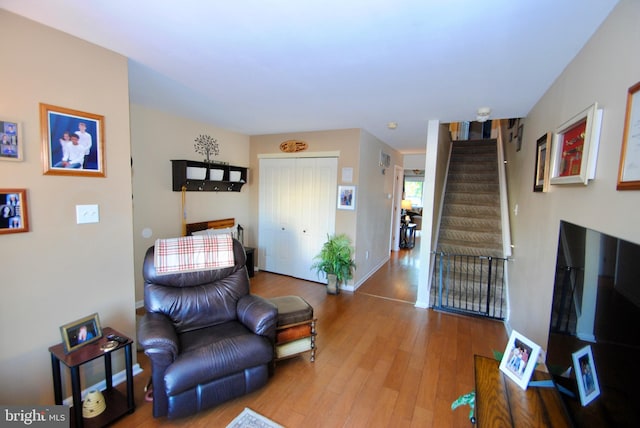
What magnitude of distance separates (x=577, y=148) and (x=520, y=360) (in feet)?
4.01

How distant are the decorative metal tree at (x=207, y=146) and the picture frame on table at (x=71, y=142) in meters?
2.14

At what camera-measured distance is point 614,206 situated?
1186 millimetres

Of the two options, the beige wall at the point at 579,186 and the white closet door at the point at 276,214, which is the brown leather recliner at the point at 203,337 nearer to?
the beige wall at the point at 579,186

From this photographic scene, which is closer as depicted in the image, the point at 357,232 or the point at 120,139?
the point at 120,139

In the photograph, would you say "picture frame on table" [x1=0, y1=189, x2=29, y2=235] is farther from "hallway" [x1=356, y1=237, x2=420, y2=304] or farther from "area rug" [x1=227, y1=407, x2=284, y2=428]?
"hallway" [x1=356, y1=237, x2=420, y2=304]

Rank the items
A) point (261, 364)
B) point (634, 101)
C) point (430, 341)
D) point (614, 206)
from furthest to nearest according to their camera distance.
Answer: point (430, 341) → point (261, 364) → point (614, 206) → point (634, 101)

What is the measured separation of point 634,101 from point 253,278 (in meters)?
4.58

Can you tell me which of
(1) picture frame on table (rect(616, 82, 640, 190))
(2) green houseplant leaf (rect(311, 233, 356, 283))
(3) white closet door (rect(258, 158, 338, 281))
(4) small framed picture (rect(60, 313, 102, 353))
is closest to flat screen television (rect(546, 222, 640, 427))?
(1) picture frame on table (rect(616, 82, 640, 190))

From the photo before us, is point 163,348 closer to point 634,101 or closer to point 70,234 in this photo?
point 70,234

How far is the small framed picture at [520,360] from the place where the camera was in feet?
4.62

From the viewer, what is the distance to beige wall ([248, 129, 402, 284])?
4188 millimetres

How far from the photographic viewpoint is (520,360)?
1479mm

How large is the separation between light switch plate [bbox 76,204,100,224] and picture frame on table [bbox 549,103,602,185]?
298 cm


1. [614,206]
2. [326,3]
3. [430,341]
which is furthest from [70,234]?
[430,341]
